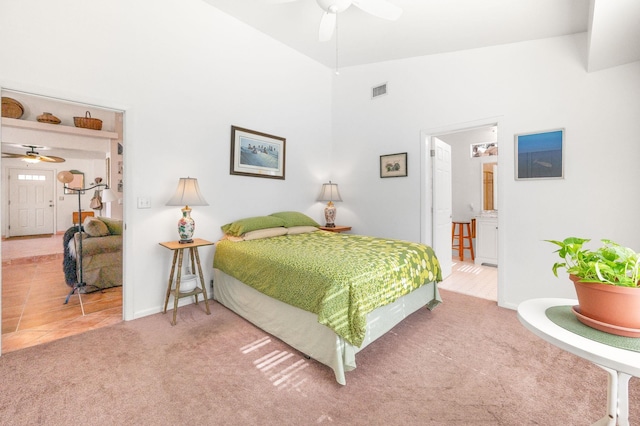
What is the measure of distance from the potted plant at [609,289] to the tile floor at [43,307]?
3377 mm

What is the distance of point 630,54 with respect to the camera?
227cm

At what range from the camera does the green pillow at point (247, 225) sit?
312cm

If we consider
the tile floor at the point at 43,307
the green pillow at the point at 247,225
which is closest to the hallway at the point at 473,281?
the green pillow at the point at 247,225

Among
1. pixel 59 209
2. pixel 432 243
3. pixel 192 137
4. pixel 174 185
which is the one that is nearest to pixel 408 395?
pixel 432 243

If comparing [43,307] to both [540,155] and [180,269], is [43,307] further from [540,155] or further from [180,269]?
[540,155]

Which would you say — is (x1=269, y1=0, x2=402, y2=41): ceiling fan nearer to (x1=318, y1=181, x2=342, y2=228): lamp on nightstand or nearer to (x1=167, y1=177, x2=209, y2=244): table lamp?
(x1=167, y1=177, x2=209, y2=244): table lamp

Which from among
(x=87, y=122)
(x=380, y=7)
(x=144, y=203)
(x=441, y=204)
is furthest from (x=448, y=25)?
(x=87, y=122)

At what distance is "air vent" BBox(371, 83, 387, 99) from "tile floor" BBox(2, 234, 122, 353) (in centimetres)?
416

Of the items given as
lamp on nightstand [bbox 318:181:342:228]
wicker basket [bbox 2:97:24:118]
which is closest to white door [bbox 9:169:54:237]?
wicker basket [bbox 2:97:24:118]

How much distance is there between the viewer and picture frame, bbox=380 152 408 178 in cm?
379

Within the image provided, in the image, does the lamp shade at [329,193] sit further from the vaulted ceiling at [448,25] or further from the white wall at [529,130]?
the vaulted ceiling at [448,25]

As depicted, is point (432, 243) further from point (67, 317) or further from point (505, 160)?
point (67, 317)

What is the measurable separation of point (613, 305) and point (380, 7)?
250 centimetres

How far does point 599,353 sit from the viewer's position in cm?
78
